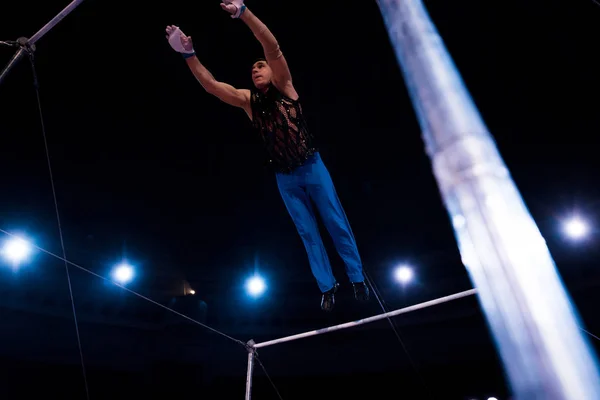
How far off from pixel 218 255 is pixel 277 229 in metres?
1.41

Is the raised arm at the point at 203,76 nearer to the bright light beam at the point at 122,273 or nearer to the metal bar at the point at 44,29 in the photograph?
the metal bar at the point at 44,29

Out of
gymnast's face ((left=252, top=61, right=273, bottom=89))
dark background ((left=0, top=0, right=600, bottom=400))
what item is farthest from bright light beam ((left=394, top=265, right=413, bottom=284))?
gymnast's face ((left=252, top=61, right=273, bottom=89))

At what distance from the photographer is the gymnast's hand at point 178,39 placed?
201 centimetres

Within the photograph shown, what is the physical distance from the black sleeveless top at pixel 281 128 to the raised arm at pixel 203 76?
3.4 inches

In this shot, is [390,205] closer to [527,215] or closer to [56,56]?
[56,56]

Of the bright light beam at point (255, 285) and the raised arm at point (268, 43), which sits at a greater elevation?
the bright light beam at point (255, 285)

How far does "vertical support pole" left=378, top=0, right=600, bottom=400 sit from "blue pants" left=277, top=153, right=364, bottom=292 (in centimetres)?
181

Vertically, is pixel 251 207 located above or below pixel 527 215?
above

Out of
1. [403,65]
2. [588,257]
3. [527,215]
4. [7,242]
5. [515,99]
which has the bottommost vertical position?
[527,215]

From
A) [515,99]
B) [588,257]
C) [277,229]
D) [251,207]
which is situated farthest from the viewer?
[277,229]

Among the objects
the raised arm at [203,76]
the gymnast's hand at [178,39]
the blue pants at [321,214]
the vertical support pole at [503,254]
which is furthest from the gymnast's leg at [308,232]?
the vertical support pole at [503,254]

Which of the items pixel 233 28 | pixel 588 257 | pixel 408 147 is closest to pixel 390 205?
pixel 408 147

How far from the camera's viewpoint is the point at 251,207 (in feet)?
20.2

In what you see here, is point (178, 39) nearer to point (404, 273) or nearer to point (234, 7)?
point (234, 7)
